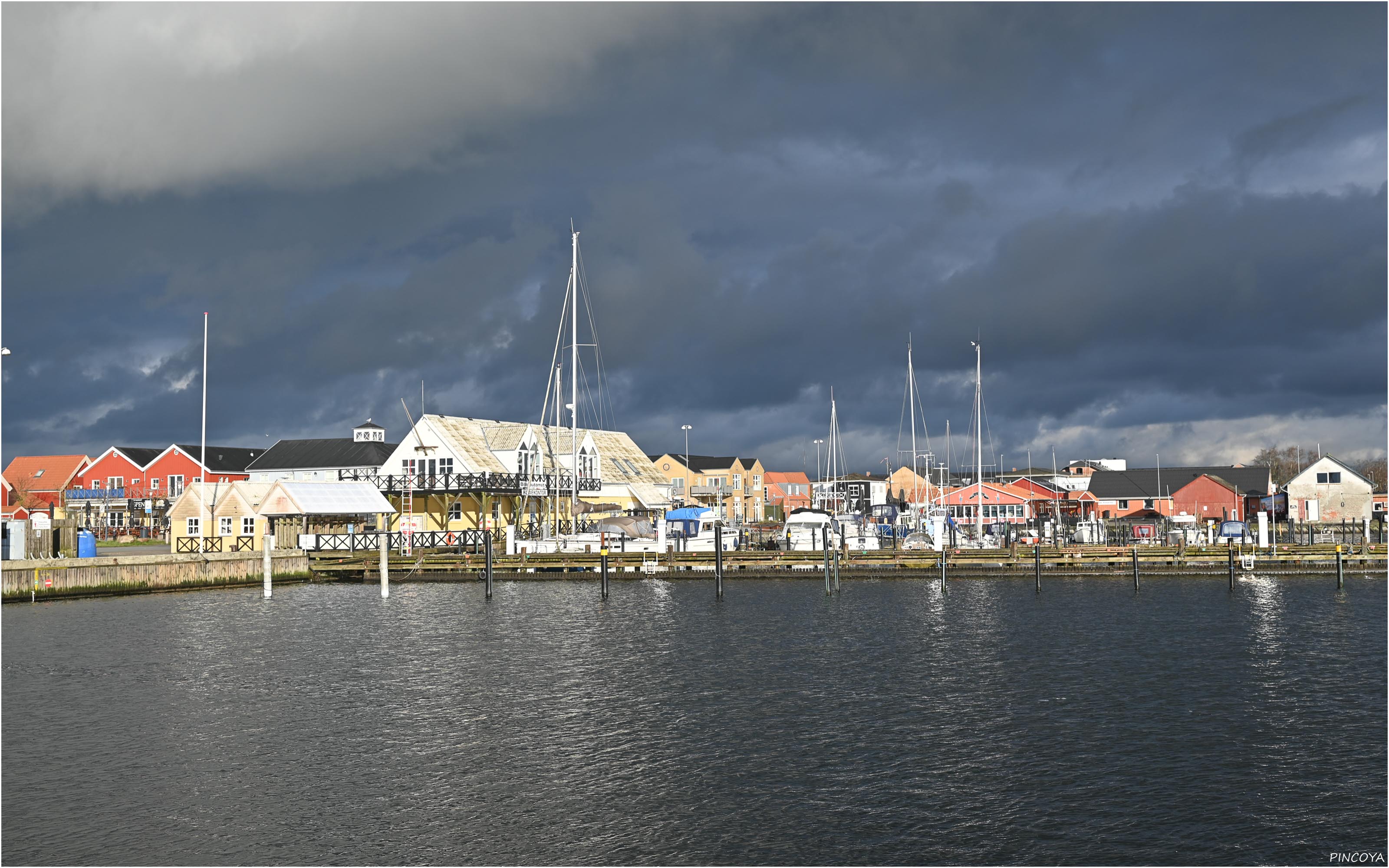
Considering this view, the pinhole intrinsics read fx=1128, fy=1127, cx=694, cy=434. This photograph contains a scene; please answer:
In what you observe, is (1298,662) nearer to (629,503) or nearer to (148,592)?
(148,592)

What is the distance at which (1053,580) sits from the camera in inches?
2857

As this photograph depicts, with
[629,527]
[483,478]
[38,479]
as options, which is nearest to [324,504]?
[483,478]

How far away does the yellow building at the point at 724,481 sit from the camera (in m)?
159

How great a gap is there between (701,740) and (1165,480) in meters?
125

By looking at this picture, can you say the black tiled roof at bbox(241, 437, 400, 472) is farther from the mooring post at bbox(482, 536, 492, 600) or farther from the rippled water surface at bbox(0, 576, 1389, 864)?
the rippled water surface at bbox(0, 576, 1389, 864)

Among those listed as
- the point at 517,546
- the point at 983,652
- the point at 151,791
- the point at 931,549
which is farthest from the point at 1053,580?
the point at 151,791

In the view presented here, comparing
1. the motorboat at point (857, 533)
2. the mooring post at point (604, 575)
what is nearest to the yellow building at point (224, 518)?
the mooring post at point (604, 575)

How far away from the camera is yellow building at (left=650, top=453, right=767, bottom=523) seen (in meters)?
159

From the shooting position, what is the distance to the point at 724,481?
542ft

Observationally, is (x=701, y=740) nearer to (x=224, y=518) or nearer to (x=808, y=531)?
(x=808, y=531)

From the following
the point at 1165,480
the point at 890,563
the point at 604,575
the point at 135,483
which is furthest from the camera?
the point at 1165,480

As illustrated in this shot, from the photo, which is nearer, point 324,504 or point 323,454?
point 324,504

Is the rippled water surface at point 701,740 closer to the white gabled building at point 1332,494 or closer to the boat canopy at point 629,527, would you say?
the boat canopy at point 629,527

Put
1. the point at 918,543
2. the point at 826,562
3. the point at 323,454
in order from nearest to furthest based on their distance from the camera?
the point at 826,562, the point at 918,543, the point at 323,454
